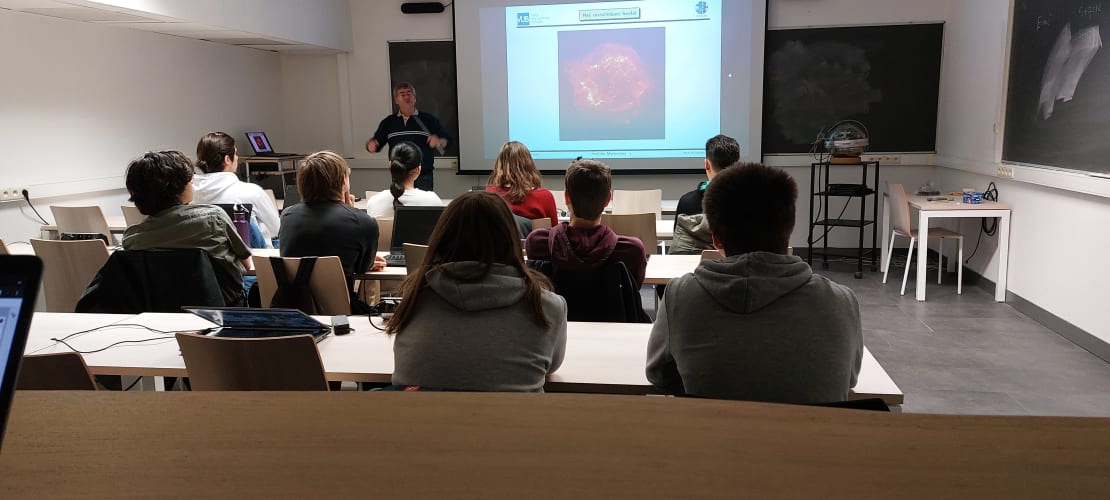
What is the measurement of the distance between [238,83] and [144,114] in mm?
1463

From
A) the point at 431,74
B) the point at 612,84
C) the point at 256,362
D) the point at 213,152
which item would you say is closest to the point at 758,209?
the point at 256,362

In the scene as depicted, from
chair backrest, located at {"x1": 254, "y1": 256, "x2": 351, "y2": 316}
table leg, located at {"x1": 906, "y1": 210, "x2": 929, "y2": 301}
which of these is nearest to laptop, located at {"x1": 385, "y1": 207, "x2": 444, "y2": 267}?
chair backrest, located at {"x1": 254, "y1": 256, "x2": 351, "y2": 316}

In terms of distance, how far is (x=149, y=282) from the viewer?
3.06m

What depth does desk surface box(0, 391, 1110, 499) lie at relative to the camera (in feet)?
1.89

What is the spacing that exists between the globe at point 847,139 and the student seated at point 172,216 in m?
5.22

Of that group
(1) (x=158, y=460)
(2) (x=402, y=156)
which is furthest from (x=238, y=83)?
(1) (x=158, y=460)

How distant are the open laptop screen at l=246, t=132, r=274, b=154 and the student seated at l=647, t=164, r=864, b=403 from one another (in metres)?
6.49

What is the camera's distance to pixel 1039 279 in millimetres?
4961

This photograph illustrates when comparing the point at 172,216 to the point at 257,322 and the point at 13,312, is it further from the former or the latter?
the point at 13,312

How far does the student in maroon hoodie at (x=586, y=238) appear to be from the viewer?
9.23 ft

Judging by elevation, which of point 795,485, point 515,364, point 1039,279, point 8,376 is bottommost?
point 1039,279

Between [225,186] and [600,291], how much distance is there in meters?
2.63

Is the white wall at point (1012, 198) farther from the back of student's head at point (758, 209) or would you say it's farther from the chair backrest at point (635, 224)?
the back of student's head at point (758, 209)

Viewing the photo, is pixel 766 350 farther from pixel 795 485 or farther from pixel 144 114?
pixel 144 114
